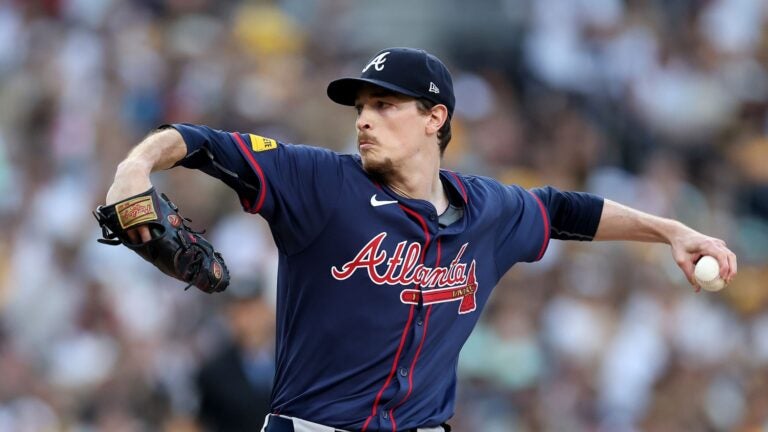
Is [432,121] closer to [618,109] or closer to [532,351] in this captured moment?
[532,351]

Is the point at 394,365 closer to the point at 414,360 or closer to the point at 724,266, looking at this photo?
the point at 414,360

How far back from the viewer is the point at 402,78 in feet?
15.4

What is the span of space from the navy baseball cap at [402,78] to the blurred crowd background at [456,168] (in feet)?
9.09

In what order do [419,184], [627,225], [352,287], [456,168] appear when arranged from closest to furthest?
[352,287], [419,184], [627,225], [456,168]

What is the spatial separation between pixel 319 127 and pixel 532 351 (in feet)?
8.11

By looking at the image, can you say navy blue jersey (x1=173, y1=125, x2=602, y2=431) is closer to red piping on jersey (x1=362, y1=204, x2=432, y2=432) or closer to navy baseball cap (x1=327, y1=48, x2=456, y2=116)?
red piping on jersey (x1=362, y1=204, x2=432, y2=432)

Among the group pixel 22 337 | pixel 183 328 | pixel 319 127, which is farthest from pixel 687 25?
pixel 22 337

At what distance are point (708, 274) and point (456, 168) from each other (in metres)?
5.63

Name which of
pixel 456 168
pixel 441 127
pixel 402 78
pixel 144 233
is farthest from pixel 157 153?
pixel 456 168

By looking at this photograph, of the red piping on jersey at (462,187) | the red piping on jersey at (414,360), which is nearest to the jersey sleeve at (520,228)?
the red piping on jersey at (462,187)

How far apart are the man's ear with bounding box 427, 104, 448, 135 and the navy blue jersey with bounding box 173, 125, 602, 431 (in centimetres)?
29

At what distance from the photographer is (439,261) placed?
476 centimetres

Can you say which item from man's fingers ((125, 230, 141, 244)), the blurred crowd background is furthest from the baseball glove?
the blurred crowd background

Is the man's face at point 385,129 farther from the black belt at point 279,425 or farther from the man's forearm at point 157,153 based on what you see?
the black belt at point 279,425
